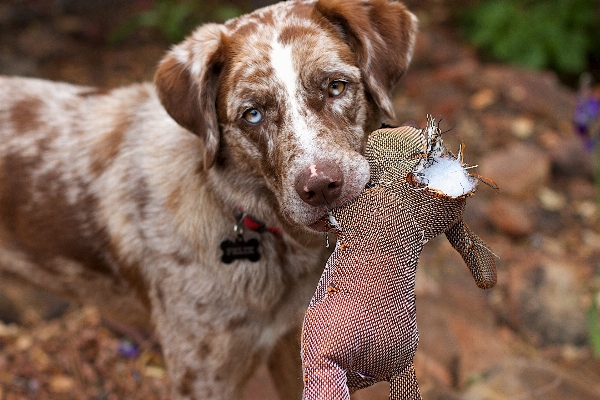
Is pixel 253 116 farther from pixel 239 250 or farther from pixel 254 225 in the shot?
pixel 239 250

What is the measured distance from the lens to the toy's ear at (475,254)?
199cm

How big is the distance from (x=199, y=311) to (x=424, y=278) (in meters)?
1.94

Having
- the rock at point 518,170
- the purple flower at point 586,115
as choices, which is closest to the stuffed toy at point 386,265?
the purple flower at point 586,115

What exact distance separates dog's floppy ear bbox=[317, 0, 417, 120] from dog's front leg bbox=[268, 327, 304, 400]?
3.50 ft

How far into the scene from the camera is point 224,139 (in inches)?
102

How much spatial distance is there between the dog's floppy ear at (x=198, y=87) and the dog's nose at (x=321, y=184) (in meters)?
0.59

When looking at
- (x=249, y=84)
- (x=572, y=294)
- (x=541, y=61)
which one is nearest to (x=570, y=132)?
(x=541, y=61)

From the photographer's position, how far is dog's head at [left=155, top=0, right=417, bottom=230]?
2.28 meters

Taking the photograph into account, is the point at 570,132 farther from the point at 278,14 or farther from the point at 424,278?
the point at 278,14

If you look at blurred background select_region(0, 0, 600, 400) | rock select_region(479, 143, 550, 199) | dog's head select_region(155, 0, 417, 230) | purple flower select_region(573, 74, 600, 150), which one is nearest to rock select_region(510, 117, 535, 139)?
blurred background select_region(0, 0, 600, 400)

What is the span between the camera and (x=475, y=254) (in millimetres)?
2014

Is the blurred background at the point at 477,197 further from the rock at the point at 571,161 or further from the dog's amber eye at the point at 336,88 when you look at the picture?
the dog's amber eye at the point at 336,88

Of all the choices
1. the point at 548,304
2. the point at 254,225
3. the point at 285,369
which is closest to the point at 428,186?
the point at 254,225

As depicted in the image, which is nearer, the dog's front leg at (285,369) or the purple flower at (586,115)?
the dog's front leg at (285,369)
